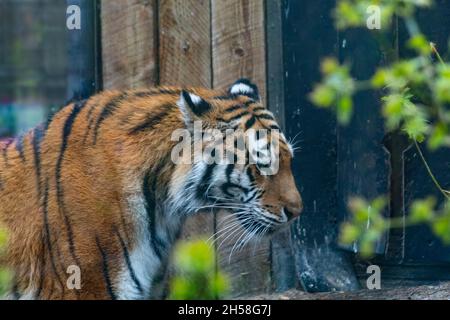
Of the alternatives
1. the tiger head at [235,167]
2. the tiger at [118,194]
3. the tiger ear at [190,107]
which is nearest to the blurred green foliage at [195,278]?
the tiger at [118,194]

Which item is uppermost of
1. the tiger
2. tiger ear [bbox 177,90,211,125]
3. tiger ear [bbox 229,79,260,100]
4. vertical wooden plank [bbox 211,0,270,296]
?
vertical wooden plank [bbox 211,0,270,296]

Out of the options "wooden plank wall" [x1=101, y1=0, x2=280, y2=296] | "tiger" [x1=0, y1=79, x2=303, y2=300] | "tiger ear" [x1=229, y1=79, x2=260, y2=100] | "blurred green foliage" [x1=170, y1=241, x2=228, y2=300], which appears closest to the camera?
"blurred green foliage" [x1=170, y1=241, x2=228, y2=300]

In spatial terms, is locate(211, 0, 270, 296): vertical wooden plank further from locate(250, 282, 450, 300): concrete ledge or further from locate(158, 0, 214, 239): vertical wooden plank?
locate(250, 282, 450, 300): concrete ledge

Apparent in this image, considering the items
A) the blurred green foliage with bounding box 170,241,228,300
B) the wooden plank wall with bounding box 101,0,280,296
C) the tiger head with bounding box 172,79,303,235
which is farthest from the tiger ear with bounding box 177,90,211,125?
the blurred green foliage with bounding box 170,241,228,300

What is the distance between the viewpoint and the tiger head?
462 centimetres

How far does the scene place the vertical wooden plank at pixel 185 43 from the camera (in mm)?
4988

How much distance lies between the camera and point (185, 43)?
5.00 meters

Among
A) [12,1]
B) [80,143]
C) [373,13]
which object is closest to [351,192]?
[80,143]

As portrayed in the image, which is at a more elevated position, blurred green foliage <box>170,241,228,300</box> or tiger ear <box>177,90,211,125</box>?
tiger ear <box>177,90,211,125</box>

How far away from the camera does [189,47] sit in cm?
500

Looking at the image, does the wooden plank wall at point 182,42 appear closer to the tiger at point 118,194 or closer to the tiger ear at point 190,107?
the tiger at point 118,194
